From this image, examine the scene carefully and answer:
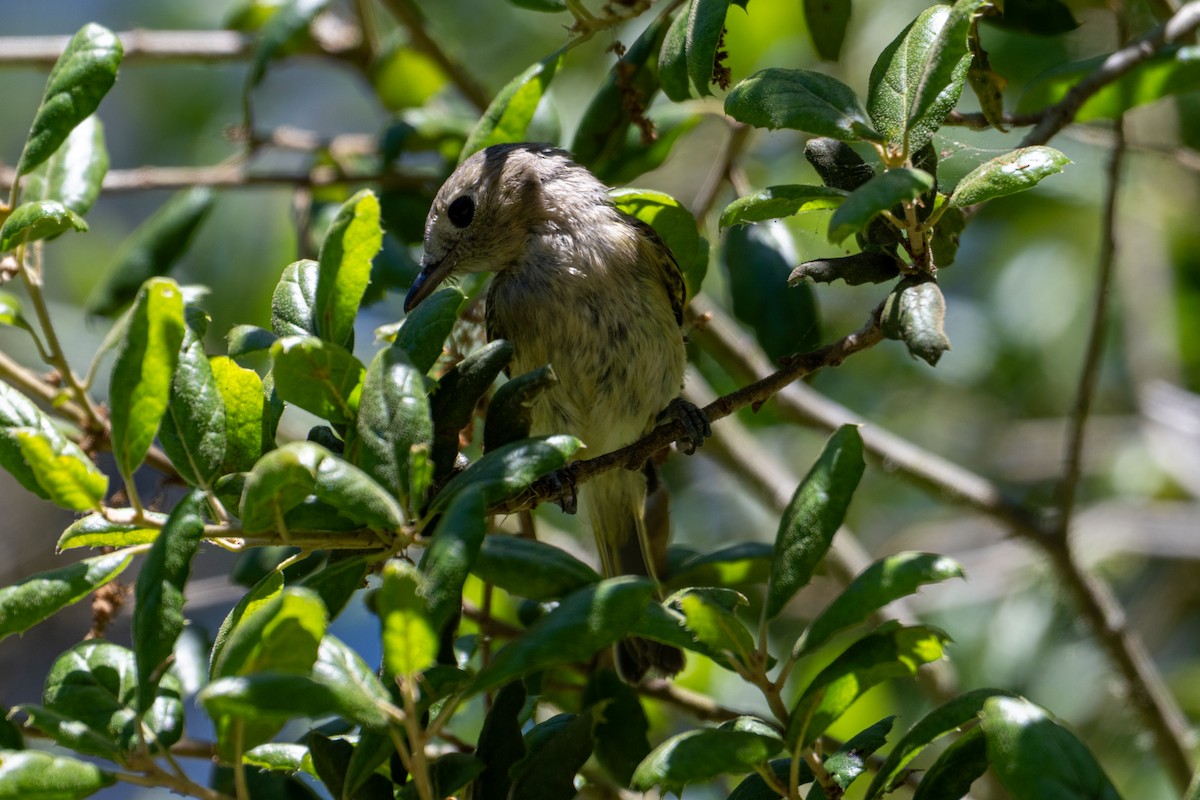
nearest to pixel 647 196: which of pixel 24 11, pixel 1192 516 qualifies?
pixel 1192 516

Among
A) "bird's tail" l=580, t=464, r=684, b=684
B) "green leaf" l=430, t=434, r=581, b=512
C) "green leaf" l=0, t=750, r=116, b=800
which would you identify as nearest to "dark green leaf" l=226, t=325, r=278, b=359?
"green leaf" l=430, t=434, r=581, b=512

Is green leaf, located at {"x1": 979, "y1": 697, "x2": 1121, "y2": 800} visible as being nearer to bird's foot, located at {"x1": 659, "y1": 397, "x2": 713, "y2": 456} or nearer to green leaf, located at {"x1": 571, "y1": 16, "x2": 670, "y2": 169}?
bird's foot, located at {"x1": 659, "y1": 397, "x2": 713, "y2": 456}

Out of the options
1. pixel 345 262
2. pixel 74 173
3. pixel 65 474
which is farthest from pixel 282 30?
pixel 65 474

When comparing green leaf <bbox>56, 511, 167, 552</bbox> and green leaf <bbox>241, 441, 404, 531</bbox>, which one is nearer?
green leaf <bbox>241, 441, 404, 531</bbox>

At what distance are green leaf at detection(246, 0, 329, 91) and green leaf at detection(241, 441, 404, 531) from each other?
2.08 metres

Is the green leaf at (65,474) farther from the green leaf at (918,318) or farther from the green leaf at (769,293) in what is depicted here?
the green leaf at (769,293)

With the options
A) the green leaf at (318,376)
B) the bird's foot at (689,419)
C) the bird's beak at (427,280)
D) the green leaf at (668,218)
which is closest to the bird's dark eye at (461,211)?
the bird's beak at (427,280)

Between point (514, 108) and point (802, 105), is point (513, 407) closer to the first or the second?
point (802, 105)

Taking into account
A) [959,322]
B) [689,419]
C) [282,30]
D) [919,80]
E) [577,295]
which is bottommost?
[959,322]

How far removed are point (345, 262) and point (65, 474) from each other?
0.48 m

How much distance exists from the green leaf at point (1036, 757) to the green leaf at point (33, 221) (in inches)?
64.6

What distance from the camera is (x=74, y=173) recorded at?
8.30 feet

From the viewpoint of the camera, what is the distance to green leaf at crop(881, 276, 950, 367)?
66.9 inches

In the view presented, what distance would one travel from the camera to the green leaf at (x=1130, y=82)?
2.36 meters
